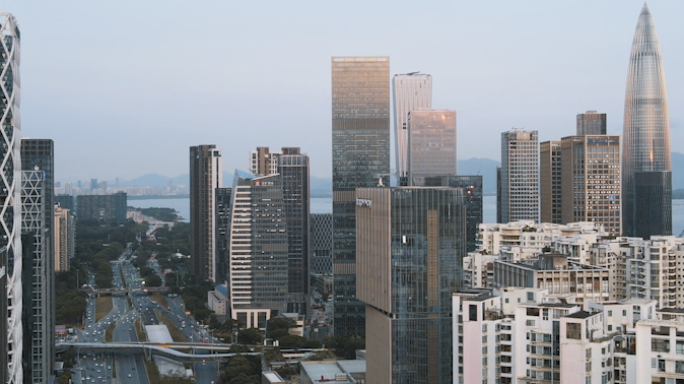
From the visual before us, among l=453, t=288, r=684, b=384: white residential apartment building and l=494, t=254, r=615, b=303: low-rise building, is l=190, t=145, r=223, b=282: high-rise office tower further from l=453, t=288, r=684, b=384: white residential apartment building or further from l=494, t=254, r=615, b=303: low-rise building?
l=453, t=288, r=684, b=384: white residential apartment building

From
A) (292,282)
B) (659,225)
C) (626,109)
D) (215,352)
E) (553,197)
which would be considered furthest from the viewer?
(626,109)

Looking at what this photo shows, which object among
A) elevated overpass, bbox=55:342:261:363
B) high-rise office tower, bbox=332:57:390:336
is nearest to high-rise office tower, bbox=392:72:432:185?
high-rise office tower, bbox=332:57:390:336

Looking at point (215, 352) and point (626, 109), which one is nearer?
point (215, 352)

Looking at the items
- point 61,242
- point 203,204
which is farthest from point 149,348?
point 203,204

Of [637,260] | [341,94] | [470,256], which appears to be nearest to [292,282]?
[341,94]

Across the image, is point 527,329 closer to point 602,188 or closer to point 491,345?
point 491,345
